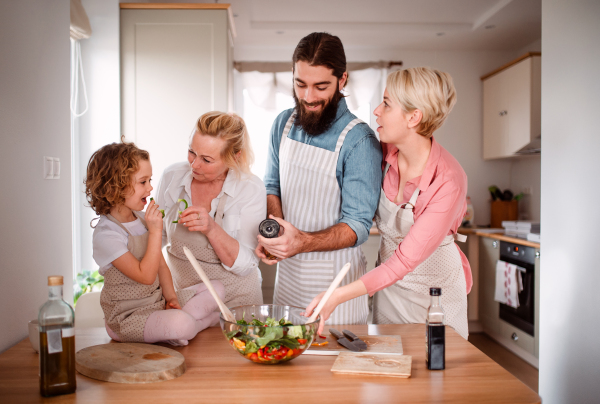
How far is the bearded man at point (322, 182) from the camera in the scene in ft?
5.31

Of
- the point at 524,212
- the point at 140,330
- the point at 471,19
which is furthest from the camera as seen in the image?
the point at 524,212

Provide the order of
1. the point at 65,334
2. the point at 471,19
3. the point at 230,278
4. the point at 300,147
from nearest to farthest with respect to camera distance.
A: the point at 65,334 < the point at 230,278 < the point at 300,147 < the point at 471,19

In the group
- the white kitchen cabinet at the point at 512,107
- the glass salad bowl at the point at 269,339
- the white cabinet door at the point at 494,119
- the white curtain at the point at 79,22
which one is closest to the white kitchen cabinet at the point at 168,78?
the white curtain at the point at 79,22

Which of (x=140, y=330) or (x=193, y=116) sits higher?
(x=193, y=116)

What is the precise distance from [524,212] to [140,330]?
4.38 metres

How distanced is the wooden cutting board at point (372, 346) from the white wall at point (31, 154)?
855 millimetres

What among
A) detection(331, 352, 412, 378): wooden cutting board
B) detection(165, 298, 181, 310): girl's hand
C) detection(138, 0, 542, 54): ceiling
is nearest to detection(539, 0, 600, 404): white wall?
detection(331, 352, 412, 378): wooden cutting board

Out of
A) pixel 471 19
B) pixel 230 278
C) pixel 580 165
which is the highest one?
pixel 471 19

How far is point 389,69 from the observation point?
502cm

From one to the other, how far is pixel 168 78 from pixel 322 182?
2095 millimetres

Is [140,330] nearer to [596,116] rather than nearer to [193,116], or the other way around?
[596,116]

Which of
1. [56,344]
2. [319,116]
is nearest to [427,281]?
[319,116]

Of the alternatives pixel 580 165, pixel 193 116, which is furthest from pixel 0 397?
pixel 193 116

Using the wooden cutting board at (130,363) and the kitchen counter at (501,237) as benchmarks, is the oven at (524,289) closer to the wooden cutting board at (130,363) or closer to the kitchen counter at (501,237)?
the kitchen counter at (501,237)
